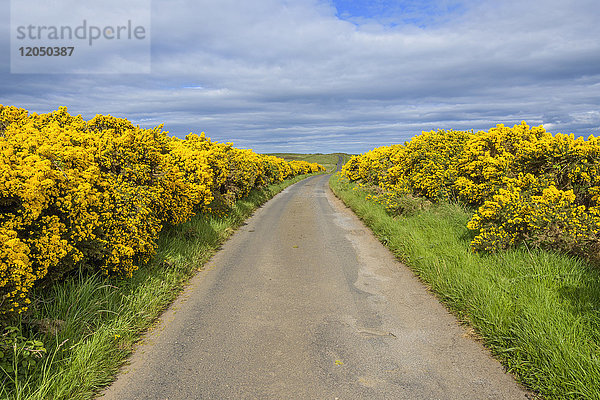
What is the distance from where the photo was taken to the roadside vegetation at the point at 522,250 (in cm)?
340

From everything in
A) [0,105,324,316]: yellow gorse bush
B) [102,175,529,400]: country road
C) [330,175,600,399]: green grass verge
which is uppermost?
[0,105,324,316]: yellow gorse bush

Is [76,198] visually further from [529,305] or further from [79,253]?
[529,305]

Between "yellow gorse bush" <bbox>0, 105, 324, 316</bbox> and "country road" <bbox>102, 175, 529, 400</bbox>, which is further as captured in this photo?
"yellow gorse bush" <bbox>0, 105, 324, 316</bbox>

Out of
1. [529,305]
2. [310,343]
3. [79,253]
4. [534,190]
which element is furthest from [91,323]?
[534,190]

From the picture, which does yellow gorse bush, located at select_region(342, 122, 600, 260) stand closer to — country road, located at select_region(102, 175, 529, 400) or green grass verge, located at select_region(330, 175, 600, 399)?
green grass verge, located at select_region(330, 175, 600, 399)

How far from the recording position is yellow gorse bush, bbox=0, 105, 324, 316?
368 centimetres

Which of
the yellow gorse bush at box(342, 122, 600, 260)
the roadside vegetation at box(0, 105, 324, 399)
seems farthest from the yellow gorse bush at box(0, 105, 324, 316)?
the yellow gorse bush at box(342, 122, 600, 260)

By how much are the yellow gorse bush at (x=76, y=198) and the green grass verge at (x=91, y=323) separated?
10.2 inches

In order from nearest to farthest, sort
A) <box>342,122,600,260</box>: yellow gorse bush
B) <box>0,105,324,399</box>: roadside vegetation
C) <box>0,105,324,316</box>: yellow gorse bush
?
<box>0,105,324,399</box>: roadside vegetation < <box>0,105,324,316</box>: yellow gorse bush < <box>342,122,600,260</box>: yellow gorse bush

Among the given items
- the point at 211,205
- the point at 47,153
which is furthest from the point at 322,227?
the point at 47,153

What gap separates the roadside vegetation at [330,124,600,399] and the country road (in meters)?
0.33

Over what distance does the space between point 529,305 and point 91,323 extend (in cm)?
507

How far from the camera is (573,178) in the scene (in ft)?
21.2

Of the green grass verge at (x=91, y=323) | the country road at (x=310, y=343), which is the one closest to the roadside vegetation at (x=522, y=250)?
the country road at (x=310, y=343)
